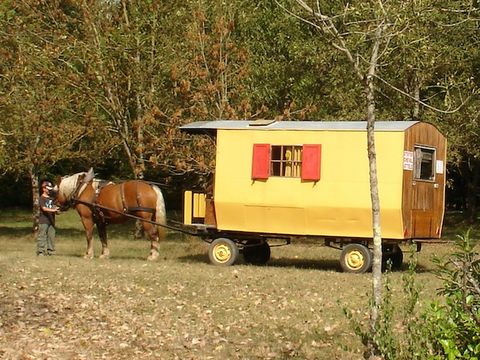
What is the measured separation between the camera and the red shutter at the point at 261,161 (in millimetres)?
18469

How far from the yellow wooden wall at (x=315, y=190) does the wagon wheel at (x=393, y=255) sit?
2.74ft

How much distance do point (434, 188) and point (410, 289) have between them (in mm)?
10688

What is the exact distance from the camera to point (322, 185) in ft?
59.2

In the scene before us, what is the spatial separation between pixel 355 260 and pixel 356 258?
45mm

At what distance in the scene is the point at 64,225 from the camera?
127ft

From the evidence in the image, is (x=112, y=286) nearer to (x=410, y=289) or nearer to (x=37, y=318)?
(x=37, y=318)

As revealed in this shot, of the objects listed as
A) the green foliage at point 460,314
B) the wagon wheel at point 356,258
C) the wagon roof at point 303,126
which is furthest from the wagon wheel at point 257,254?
the green foliage at point 460,314

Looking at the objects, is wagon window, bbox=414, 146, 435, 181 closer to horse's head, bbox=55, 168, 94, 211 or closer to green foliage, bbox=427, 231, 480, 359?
horse's head, bbox=55, 168, 94, 211

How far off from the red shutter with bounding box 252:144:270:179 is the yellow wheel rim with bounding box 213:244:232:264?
1575mm

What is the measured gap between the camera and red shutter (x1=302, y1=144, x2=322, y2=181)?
59.2 ft

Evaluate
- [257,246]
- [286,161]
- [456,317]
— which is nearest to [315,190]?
[286,161]

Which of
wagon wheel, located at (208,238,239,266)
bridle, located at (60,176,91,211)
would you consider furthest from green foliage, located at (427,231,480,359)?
bridle, located at (60,176,91,211)

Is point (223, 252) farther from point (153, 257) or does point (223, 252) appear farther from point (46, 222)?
point (46, 222)

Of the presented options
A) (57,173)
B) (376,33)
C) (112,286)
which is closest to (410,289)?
(376,33)
